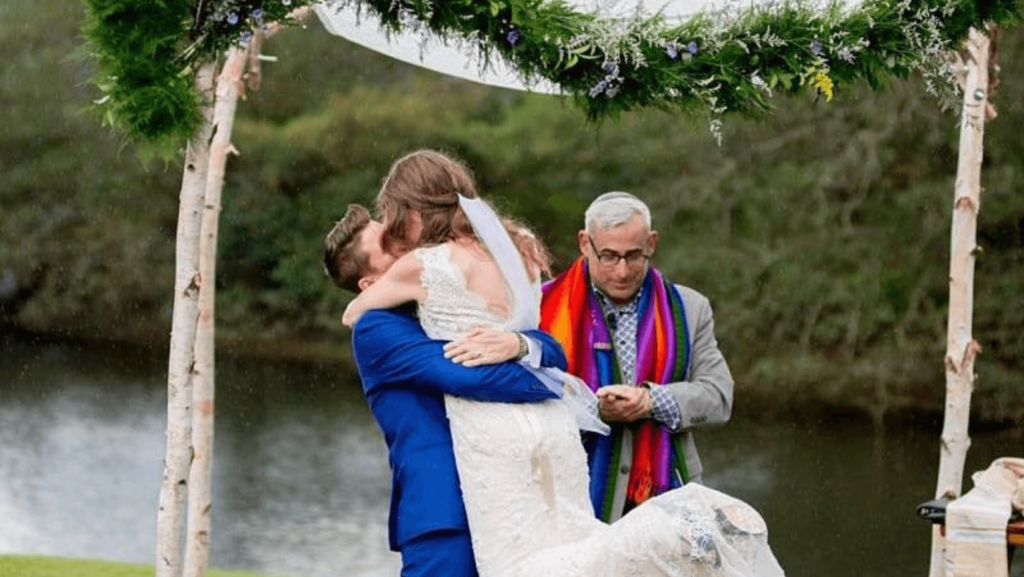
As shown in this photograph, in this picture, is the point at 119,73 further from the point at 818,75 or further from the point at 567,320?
the point at 818,75

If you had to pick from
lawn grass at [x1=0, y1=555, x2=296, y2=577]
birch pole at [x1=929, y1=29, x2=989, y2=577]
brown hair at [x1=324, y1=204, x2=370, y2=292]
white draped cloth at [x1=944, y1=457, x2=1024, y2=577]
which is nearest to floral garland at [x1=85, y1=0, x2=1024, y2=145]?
brown hair at [x1=324, y1=204, x2=370, y2=292]

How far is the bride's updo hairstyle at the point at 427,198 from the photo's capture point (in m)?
2.69

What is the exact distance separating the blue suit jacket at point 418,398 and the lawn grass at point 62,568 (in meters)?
4.14

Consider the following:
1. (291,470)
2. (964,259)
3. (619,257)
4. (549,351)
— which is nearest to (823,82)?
(619,257)

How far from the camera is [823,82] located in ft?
11.0

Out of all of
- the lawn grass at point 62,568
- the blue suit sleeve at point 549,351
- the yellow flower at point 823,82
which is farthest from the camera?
the lawn grass at point 62,568

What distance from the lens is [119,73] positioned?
300 cm

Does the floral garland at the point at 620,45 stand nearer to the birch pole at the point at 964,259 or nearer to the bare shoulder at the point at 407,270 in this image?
the bare shoulder at the point at 407,270

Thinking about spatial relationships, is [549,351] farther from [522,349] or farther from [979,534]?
[979,534]

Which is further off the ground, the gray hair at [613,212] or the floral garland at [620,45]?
the floral garland at [620,45]

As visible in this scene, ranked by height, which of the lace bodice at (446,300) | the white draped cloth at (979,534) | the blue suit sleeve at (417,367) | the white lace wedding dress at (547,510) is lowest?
the white draped cloth at (979,534)

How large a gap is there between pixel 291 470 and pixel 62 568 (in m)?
5.80

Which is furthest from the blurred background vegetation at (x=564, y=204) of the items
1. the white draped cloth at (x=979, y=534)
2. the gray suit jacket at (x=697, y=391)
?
the gray suit jacket at (x=697, y=391)

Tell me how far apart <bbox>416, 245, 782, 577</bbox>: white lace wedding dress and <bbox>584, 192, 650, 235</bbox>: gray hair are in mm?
847
